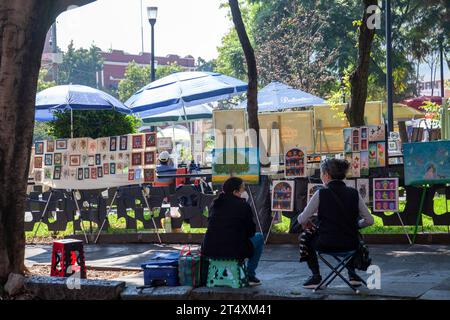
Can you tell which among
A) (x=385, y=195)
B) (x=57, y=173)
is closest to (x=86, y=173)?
(x=57, y=173)

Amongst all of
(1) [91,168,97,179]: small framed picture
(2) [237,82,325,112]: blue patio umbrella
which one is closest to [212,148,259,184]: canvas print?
(1) [91,168,97,179]: small framed picture

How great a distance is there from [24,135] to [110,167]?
4.56 meters

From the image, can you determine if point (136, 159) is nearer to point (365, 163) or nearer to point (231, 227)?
point (365, 163)

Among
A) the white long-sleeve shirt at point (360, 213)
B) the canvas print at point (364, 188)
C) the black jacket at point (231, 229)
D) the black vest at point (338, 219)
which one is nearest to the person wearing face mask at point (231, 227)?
the black jacket at point (231, 229)

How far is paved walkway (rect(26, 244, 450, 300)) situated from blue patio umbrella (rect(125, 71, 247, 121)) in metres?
6.03

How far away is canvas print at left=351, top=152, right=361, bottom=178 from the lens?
12.4 m

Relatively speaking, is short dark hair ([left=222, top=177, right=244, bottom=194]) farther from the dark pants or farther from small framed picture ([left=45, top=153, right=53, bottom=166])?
small framed picture ([left=45, top=153, right=53, bottom=166])

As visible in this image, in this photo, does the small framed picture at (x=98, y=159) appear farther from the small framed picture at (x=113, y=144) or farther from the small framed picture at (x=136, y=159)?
the small framed picture at (x=136, y=159)

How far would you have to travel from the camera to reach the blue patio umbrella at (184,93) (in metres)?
19.3

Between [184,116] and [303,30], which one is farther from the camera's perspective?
[303,30]
